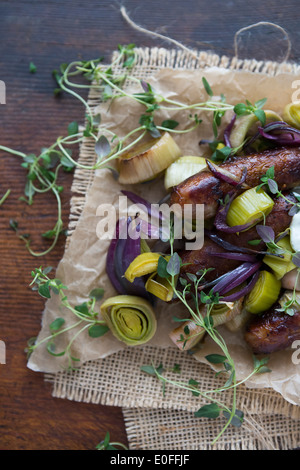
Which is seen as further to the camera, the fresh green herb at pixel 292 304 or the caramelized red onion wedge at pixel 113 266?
the caramelized red onion wedge at pixel 113 266

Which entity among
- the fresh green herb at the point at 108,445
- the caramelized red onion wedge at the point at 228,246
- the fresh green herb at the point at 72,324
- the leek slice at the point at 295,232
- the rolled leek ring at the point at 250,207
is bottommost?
the fresh green herb at the point at 108,445

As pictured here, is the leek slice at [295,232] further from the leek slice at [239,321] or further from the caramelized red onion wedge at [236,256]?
the leek slice at [239,321]

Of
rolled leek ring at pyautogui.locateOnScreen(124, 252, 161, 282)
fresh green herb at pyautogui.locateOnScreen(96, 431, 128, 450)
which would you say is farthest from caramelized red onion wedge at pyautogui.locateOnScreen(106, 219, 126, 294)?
fresh green herb at pyautogui.locateOnScreen(96, 431, 128, 450)

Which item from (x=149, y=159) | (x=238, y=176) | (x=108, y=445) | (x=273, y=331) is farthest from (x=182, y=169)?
(x=108, y=445)

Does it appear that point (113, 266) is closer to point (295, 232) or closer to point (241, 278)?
point (241, 278)

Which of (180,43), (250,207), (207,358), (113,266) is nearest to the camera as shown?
(250,207)

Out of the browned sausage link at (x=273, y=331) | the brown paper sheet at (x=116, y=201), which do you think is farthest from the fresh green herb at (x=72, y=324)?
the browned sausage link at (x=273, y=331)
